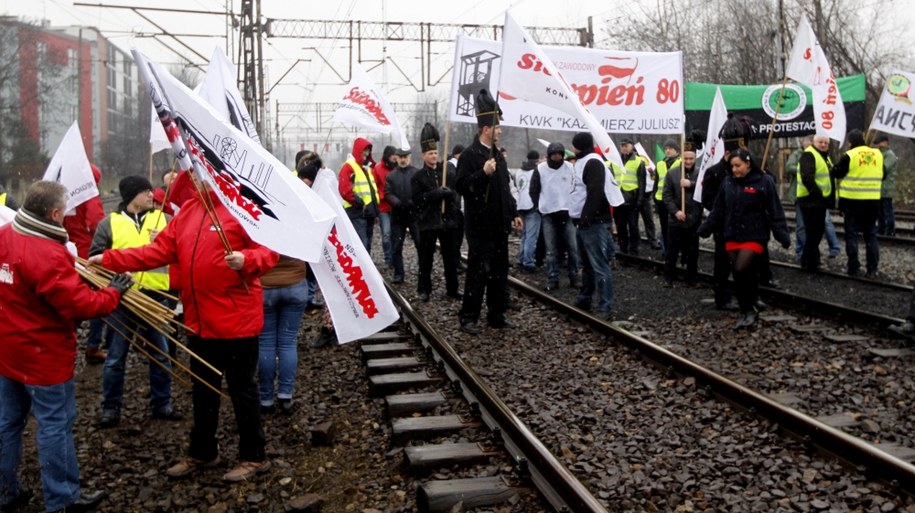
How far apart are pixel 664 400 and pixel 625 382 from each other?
1.88ft

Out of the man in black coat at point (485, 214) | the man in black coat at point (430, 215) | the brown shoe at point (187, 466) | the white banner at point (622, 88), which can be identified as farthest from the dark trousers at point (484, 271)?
the brown shoe at point (187, 466)

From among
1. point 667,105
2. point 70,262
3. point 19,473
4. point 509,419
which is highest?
point 667,105

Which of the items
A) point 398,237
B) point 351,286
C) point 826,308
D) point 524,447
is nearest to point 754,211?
point 826,308

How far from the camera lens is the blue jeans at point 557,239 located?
11.6 m

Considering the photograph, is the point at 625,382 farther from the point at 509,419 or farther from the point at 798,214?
the point at 798,214

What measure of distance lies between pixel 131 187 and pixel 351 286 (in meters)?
2.13

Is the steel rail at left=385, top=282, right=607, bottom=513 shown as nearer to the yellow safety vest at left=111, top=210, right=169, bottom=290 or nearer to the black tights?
the yellow safety vest at left=111, top=210, right=169, bottom=290

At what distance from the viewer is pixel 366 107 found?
12641 millimetres

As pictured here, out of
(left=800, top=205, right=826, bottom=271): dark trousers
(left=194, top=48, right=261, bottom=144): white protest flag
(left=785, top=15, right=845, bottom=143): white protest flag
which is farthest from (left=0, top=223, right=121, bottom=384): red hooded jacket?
(left=800, top=205, right=826, bottom=271): dark trousers

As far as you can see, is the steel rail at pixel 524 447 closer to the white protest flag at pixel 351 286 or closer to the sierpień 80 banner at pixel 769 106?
the white protest flag at pixel 351 286

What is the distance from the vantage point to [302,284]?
624 cm

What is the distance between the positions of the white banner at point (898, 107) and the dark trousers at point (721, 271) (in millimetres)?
3015

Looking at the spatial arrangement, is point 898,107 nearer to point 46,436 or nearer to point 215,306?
point 215,306

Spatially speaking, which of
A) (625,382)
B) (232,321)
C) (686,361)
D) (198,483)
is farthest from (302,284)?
(686,361)
